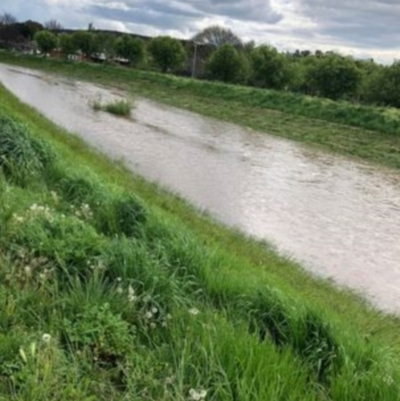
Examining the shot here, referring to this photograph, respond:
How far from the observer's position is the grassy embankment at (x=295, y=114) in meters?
26.9

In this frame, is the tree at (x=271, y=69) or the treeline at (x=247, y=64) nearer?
the treeline at (x=247, y=64)

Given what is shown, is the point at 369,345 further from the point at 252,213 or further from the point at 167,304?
the point at 252,213

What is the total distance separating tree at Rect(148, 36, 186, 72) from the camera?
7475 centimetres

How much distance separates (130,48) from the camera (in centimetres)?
8044

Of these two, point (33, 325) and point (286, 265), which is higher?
point (33, 325)

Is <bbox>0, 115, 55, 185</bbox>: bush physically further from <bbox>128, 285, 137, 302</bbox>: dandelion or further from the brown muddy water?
<bbox>128, 285, 137, 302</bbox>: dandelion

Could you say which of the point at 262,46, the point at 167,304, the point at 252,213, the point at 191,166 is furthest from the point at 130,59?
the point at 167,304

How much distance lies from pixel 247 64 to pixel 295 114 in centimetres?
2835

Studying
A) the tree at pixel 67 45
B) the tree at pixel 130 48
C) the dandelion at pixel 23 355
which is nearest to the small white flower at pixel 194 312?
the dandelion at pixel 23 355

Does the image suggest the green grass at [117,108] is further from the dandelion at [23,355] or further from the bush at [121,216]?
the dandelion at [23,355]

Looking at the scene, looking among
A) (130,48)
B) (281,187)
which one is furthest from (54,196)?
(130,48)

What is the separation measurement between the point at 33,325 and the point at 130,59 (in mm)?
79999

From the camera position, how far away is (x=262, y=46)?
63.7m

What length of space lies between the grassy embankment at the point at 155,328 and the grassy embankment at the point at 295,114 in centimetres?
1835
